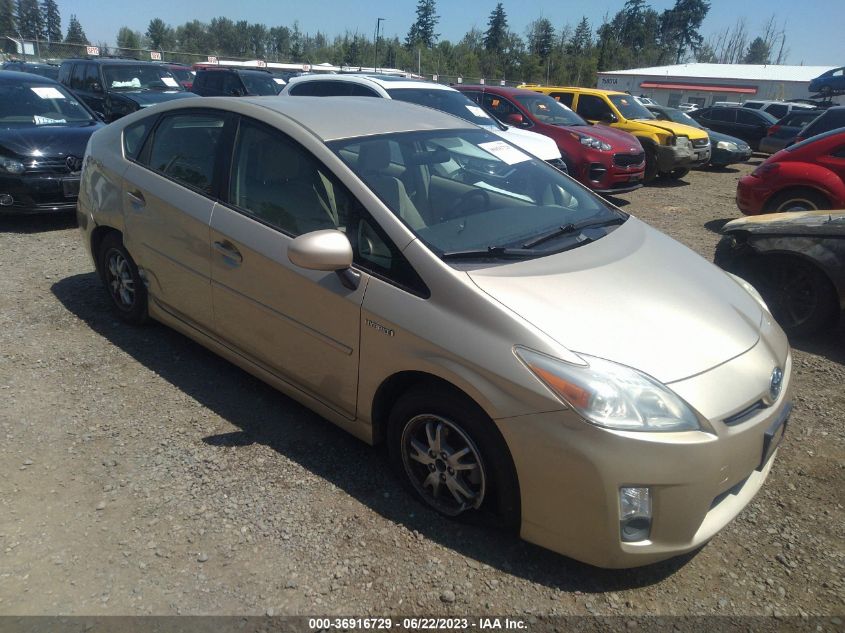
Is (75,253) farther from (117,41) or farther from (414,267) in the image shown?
(117,41)

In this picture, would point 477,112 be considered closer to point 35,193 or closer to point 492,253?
point 35,193

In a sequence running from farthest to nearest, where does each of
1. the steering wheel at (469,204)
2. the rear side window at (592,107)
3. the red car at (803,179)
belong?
the rear side window at (592,107)
the red car at (803,179)
the steering wheel at (469,204)

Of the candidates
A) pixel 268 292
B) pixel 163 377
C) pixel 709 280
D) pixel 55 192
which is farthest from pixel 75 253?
pixel 709 280

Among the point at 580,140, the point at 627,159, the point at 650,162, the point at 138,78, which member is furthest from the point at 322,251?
the point at 138,78

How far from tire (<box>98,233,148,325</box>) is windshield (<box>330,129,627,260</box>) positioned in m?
2.03

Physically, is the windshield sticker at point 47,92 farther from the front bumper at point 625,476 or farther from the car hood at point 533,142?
the front bumper at point 625,476

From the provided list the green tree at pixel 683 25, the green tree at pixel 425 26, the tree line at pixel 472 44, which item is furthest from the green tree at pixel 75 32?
the green tree at pixel 683 25

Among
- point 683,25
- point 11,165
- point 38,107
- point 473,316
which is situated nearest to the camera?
point 473,316

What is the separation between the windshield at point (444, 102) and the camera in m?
9.05

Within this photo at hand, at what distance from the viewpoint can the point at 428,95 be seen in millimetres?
9211

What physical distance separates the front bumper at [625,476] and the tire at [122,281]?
9.89 ft

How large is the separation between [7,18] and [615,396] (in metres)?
106

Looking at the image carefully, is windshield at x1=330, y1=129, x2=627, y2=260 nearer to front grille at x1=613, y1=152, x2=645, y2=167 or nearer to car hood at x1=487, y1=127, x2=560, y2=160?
car hood at x1=487, y1=127, x2=560, y2=160

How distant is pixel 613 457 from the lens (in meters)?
2.22
